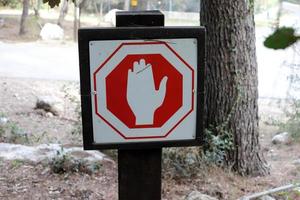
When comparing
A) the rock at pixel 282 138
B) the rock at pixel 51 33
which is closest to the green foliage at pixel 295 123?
the rock at pixel 282 138

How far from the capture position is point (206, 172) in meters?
4.25

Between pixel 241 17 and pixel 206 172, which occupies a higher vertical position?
pixel 241 17

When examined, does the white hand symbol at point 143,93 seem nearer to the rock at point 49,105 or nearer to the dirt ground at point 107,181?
the dirt ground at point 107,181

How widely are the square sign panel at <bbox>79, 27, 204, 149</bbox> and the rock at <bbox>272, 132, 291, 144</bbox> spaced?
5.74 m

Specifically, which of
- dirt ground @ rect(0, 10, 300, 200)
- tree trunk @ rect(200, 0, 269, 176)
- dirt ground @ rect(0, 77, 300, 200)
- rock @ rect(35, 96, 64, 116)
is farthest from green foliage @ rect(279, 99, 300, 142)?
rock @ rect(35, 96, 64, 116)

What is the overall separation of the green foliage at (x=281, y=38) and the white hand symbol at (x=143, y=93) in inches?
43.4

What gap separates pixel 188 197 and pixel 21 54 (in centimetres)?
1285

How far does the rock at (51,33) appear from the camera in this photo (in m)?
19.5

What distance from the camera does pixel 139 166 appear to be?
1774 mm

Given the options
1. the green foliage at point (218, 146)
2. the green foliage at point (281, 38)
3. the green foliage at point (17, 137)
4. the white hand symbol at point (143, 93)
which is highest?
the green foliage at point (281, 38)

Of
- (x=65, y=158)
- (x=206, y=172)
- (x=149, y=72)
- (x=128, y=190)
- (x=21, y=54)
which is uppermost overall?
(x=149, y=72)

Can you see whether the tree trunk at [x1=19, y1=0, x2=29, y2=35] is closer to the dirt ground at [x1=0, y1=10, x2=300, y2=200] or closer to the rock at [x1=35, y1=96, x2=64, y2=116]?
the rock at [x1=35, y1=96, x2=64, y2=116]

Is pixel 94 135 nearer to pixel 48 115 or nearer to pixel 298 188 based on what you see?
pixel 298 188

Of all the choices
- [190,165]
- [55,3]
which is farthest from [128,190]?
[190,165]
